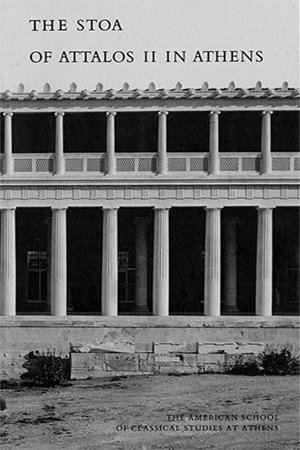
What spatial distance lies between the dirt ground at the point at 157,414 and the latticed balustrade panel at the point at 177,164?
8983 millimetres

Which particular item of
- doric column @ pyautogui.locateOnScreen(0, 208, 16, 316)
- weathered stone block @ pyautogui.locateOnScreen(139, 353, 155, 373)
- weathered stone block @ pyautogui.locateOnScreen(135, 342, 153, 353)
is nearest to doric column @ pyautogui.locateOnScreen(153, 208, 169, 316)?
weathered stone block @ pyautogui.locateOnScreen(135, 342, 153, 353)

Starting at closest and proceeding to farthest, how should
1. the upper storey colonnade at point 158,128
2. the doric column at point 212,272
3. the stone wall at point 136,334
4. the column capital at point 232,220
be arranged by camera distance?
the stone wall at point 136,334 < the upper storey colonnade at point 158,128 < the doric column at point 212,272 < the column capital at point 232,220

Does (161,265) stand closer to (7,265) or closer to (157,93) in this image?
(7,265)

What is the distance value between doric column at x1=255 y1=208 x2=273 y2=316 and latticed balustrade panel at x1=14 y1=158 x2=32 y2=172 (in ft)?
31.9

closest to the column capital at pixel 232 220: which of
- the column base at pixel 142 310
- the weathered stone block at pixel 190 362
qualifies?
the column base at pixel 142 310

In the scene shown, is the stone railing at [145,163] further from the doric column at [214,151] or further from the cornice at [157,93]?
the cornice at [157,93]

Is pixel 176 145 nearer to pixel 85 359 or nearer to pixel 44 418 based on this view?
pixel 85 359

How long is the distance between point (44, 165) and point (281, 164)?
384 inches

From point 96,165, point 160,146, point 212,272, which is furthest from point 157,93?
point 212,272

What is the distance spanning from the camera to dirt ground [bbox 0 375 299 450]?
73.0ft

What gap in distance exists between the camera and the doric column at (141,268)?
36.4m

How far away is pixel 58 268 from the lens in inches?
1315

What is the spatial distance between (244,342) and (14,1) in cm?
1488

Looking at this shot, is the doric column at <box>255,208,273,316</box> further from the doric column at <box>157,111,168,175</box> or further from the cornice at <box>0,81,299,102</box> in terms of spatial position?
the cornice at <box>0,81,299,102</box>
